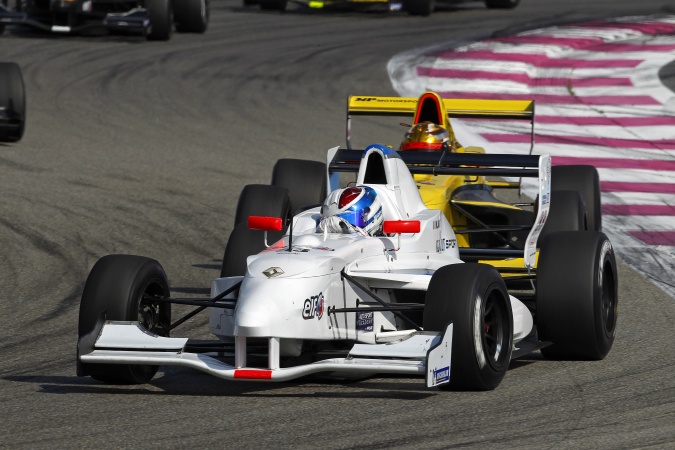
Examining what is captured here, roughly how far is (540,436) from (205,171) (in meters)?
10.5

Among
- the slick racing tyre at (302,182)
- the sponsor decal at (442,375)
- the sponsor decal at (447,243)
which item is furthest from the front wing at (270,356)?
the slick racing tyre at (302,182)

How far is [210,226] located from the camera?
14.4 meters

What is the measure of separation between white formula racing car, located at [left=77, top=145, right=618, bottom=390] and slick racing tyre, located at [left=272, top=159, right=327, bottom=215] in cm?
219

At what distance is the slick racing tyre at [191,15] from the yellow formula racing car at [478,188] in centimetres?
1252

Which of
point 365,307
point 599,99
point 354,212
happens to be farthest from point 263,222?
point 599,99

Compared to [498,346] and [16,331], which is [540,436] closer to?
[498,346]

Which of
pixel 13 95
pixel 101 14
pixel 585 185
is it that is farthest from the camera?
pixel 101 14

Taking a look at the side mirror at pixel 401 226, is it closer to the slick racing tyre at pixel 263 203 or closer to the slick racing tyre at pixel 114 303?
the slick racing tyre at pixel 114 303

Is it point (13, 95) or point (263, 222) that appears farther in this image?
point (13, 95)

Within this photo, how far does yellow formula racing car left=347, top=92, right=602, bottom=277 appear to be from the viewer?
1109 centimetres

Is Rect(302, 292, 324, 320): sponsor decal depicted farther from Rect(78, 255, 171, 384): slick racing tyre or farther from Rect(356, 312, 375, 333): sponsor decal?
Rect(78, 255, 171, 384): slick racing tyre

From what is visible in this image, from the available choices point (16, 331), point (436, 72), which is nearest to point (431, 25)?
point (436, 72)

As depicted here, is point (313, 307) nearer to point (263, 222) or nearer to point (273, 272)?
point (273, 272)

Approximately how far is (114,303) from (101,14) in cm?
1678
